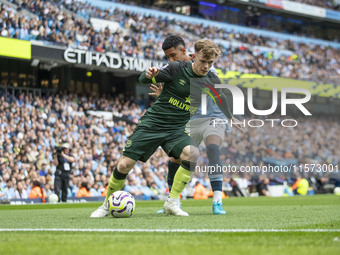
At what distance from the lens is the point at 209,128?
744 cm

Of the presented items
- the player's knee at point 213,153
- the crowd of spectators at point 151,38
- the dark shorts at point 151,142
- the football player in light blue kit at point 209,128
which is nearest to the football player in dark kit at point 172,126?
the dark shorts at point 151,142

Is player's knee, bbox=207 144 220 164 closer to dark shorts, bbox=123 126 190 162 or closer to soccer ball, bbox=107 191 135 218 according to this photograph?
dark shorts, bbox=123 126 190 162

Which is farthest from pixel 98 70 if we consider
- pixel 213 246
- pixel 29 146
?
pixel 213 246

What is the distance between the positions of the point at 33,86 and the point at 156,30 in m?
7.99

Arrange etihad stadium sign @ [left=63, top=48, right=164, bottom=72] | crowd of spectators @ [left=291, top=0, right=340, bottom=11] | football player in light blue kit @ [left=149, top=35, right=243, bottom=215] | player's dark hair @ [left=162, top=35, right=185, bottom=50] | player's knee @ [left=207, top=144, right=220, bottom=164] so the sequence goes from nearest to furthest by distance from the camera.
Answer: football player in light blue kit @ [left=149, top=35, right=243, bottom=215] < player's knee @ [left=207, top=144, right=220, bottom=164] < player's dark hair @ [left=162, top=35, right=185, bottom=50] < etihad stadium sign @ [left=63, top=48, right=164, bottom=72] < crowd of spectators @ [left=291, top=0, right=340, bottom=11]

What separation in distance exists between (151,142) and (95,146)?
46.7ft

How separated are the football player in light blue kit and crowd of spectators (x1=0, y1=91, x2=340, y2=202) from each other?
6143mm

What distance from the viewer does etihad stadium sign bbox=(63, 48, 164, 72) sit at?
21406 millimetres

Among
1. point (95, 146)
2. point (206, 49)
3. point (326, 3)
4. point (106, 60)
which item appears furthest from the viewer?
point (326, 3)

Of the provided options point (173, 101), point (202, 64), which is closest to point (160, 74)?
point (173, 101)

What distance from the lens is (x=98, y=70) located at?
24453mm

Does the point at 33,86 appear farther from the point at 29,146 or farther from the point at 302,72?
the point at 302,72

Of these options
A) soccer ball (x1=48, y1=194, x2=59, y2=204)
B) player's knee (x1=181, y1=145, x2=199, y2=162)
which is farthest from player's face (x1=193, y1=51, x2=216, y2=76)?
soccer ball (x1=48, y1=194, x2=59, y2=204)

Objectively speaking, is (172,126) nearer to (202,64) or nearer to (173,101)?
(173,101)
